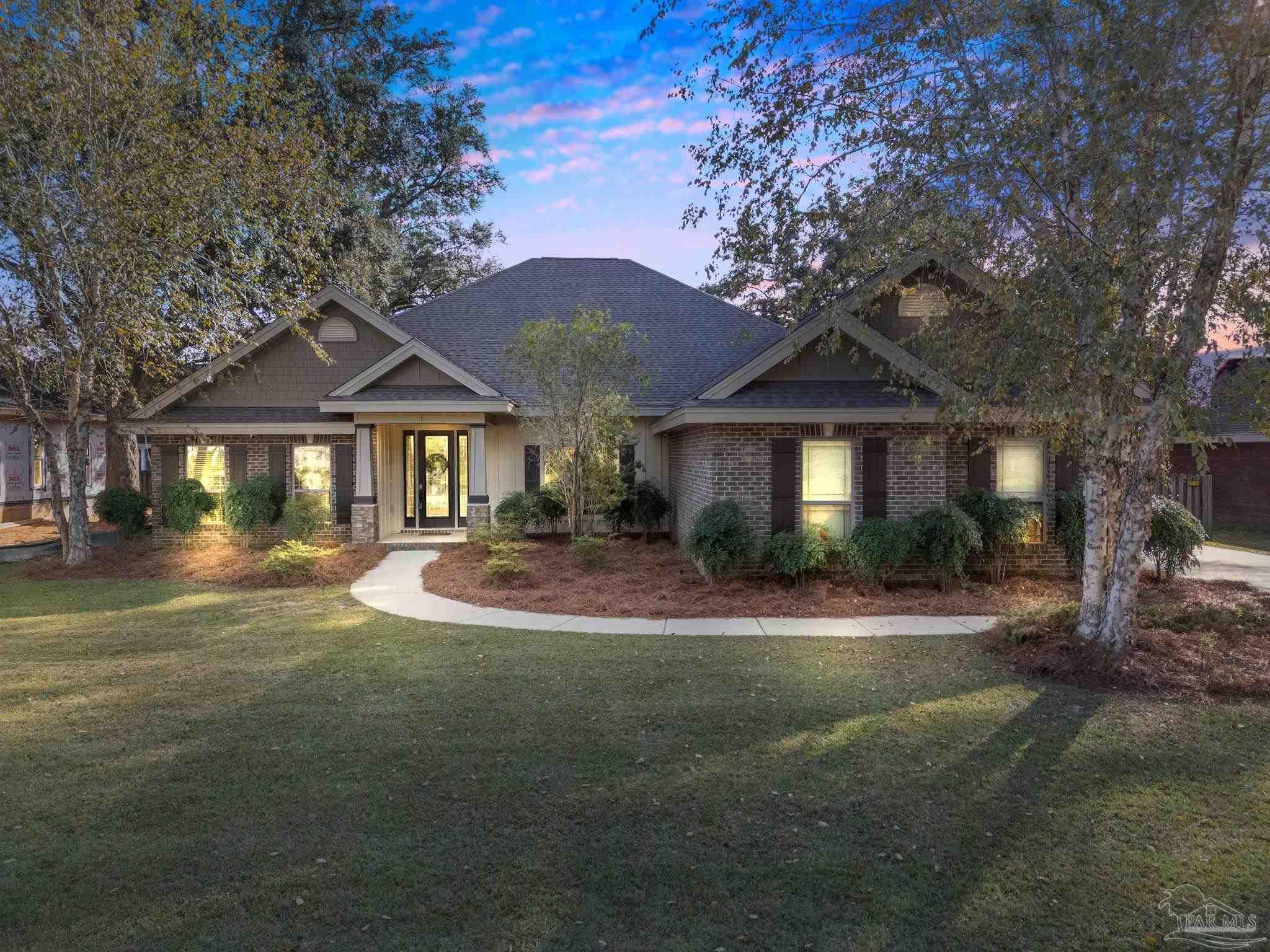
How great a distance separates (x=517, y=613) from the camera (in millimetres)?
9055

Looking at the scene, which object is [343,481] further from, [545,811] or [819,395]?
[545,811]

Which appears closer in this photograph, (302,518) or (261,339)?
(302,518)

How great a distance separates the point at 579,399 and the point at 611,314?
6080mm

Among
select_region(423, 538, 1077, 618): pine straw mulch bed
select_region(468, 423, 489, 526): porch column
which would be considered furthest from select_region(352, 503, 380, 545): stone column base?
select_region(423, 538, 1077, 618): pine straw mulch bed

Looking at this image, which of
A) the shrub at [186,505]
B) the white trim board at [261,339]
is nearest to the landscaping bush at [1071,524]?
the white trim board at [261,339]

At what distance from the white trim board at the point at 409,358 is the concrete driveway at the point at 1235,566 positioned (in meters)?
13.4

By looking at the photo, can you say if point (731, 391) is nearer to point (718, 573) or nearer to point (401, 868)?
point (718, 573)

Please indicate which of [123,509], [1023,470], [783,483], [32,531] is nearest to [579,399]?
[783,483]

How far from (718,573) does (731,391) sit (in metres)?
2.85

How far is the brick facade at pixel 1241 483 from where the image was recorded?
17969 millimetres

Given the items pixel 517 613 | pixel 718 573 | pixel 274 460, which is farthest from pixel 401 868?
pixel 274 460

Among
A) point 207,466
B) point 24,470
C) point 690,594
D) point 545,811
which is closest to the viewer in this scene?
point 545,811

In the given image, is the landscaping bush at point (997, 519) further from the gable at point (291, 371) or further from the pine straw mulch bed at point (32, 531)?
the pine straw mulch bed at point (32, 531)

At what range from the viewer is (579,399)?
12.4 meters
